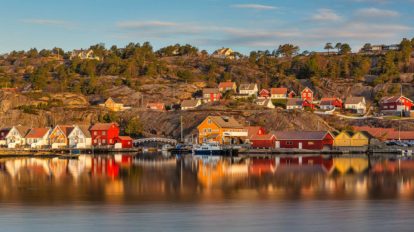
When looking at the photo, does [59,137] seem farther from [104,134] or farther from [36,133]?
[104,134]

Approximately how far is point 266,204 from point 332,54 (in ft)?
532

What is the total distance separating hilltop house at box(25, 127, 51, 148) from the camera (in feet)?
364

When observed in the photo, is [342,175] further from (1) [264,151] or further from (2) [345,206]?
(1) [264,151]

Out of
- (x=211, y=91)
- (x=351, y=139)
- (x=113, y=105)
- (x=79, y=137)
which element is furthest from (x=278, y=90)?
(x=79, y=137)

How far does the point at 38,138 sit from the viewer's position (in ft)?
367

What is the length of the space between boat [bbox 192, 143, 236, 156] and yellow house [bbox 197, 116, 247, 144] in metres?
7.87

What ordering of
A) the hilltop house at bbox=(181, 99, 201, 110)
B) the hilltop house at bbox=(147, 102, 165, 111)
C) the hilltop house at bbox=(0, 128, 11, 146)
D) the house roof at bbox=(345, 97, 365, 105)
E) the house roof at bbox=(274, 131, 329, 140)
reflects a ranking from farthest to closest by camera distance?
the hilltop house at bbox=(147, 102, 165, 111), the hilltop house at bbox=(181, 99, 201, 110), the house roof at bbox=(345, 97, 365, 105), the hilltop house at bbox=(0, 128, 11, 146), the house roof at bbox=(274, 131, 329, 140)

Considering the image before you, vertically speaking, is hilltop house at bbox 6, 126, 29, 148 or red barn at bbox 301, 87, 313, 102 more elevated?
red barn at bbox 301, 87, 313, 102

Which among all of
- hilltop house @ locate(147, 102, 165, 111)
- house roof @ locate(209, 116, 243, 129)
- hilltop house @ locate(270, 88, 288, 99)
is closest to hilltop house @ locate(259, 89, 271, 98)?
hilltop house @ locate(270, 88, 288, 99)

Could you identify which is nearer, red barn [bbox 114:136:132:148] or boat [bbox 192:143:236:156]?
boat [bbox 192:143:236:156]

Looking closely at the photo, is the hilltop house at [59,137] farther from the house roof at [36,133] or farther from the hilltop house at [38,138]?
the house roof at [36,133]

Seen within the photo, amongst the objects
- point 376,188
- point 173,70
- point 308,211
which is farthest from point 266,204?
point 173,70

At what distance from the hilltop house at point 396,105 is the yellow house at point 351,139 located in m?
32.3

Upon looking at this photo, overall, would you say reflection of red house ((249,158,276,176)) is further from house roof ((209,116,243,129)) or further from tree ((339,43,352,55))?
tree ((339,43,352,55))
